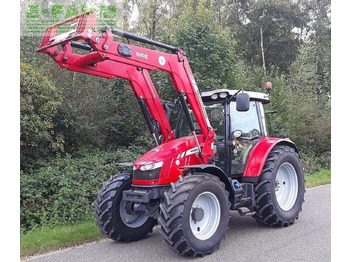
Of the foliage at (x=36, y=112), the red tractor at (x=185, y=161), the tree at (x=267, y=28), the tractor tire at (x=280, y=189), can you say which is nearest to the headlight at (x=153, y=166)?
the red tractor at (x=185, y=161)

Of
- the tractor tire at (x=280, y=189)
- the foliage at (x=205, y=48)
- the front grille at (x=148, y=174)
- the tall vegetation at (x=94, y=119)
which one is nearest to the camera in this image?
the front grille at (x=148, y=174)

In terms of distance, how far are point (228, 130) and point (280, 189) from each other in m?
1.50

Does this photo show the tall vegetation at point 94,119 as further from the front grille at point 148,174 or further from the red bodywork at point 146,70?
the red bodywork at point 146,70

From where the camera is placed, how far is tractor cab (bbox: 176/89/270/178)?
5.46m

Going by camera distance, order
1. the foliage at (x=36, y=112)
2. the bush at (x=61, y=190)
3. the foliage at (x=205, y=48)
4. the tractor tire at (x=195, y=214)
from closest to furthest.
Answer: the tractor tire at (x=195, y=214) → the bush at (x=61, y=190) → the foliage at (x=36, y=112) → the foliage at (x=205, y=48)

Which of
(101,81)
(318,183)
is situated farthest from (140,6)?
(318,183)

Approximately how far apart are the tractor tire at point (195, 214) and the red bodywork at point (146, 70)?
1.39 ft

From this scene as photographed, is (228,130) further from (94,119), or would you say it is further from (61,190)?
(94,119)

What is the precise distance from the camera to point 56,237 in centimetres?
507

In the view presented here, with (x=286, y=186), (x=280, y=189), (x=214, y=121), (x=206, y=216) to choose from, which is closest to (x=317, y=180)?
(x=286, y=186)

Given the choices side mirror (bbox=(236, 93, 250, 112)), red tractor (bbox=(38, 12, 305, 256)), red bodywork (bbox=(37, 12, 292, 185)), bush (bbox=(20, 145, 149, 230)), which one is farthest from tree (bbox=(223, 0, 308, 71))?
red bodywork (bbox=(37, 12, 292, 185))

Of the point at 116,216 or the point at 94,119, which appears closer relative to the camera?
the point at 116,216

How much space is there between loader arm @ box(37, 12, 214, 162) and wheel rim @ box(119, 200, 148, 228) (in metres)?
1.19

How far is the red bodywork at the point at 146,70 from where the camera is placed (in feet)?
13.1
